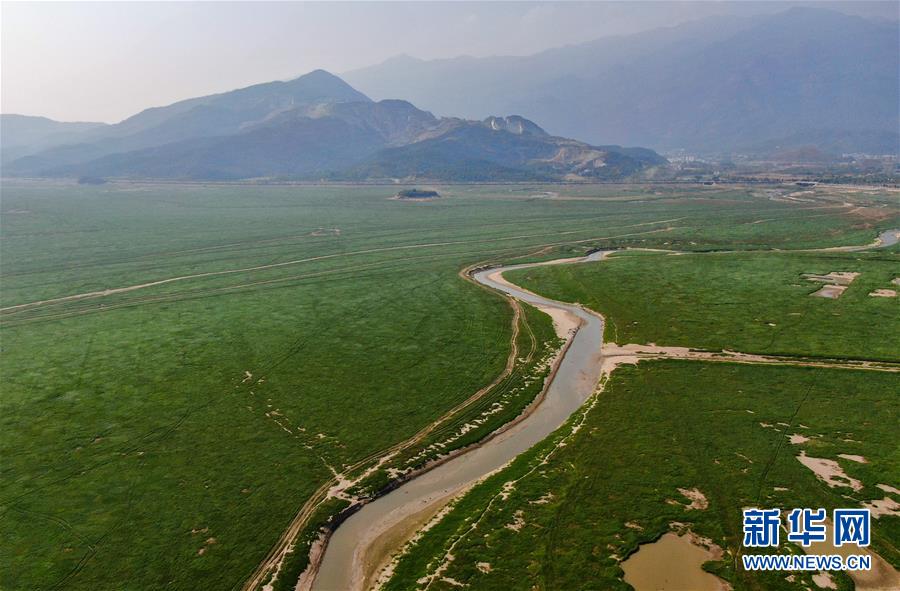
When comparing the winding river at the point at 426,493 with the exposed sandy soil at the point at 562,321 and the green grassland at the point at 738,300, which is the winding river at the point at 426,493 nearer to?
the exposed sandy soil at the point at 562,321

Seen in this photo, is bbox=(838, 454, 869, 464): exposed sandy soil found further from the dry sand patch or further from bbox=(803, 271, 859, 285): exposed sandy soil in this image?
bbox=(803, 271, 859, 285): exposed sandy soil

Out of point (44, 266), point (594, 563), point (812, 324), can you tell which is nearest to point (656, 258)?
point (812, 324)

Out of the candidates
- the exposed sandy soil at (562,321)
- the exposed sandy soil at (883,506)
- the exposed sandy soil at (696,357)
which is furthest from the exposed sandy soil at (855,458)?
the exposed sandy soil at (562,321)

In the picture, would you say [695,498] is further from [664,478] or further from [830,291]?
[830,291]

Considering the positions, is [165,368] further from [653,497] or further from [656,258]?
[656,258]

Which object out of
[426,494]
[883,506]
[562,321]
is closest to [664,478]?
[883,506]
